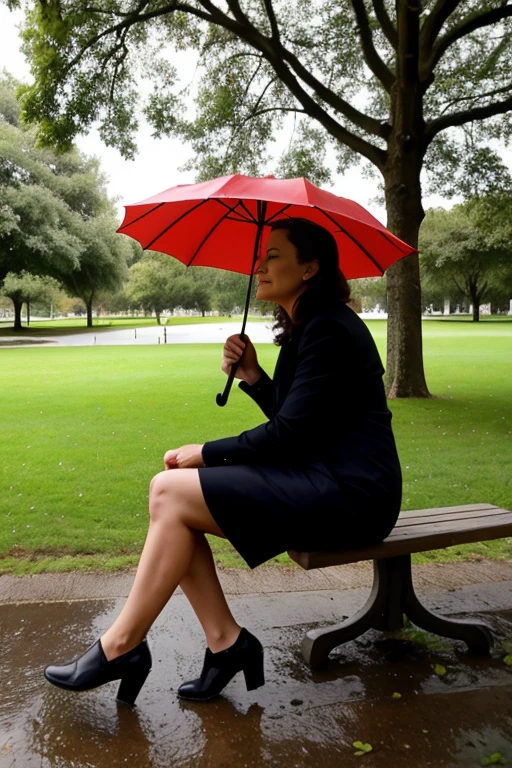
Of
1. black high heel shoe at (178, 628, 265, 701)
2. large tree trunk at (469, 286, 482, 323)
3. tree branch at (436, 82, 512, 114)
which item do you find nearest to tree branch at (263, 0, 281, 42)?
tree branch at (436, 82, 512, 114)

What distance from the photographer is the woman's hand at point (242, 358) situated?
10.0ft

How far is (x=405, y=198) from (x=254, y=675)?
31.8 feet

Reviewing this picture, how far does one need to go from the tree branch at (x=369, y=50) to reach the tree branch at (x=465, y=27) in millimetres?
756

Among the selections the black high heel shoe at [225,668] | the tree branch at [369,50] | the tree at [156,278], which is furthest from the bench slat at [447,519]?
the tree at [156,278]

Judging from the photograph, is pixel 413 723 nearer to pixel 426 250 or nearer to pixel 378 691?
pixel 378 691

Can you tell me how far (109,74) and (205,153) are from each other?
302cm

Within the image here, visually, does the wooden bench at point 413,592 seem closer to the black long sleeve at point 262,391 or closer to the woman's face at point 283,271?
the black long sleeve at point 262,391

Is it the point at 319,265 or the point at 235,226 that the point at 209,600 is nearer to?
the point at 319,265

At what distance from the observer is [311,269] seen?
108 inches

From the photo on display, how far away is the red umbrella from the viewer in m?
2.90

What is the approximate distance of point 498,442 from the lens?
8.05 metres

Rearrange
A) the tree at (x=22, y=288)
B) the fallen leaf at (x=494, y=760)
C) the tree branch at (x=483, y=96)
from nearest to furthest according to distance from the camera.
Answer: the fallen leaf at (x=494, y=760), the tree branch at (x=483, y=96), the tree at (x=22, y=288)

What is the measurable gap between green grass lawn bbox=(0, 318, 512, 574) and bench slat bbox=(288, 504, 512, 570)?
4.85 feet

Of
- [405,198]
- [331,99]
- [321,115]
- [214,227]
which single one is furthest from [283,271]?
[331,99]
